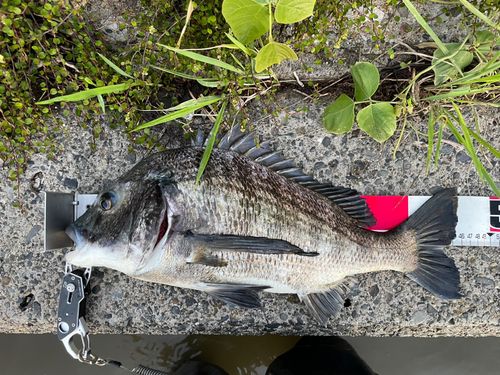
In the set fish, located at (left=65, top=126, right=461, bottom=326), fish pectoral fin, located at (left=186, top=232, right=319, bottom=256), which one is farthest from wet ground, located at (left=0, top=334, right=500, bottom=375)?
fish pectoral fin, located at (left=186, top=232, right=319, bottom=256)

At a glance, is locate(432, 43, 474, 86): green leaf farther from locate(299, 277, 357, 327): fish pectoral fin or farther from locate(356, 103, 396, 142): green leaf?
locate(299, 277, 357, 327): fish pectoral fin

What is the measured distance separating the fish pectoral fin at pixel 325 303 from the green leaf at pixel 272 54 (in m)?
1.39

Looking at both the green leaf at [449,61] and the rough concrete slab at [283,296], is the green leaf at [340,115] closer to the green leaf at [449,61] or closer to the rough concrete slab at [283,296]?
the rough concrete slab at [283,296]

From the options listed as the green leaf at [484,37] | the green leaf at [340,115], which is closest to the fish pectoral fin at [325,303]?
the green leaf at [340,115]

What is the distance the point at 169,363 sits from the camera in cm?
256

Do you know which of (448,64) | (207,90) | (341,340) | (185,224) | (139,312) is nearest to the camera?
(185,224)

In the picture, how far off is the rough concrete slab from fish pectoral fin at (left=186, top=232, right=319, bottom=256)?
1.97 feet

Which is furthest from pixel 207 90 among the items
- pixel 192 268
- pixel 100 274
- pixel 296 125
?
pixel 100 274

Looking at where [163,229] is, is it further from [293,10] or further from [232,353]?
[232,353]

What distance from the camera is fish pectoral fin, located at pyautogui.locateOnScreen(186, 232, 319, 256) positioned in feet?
5.14

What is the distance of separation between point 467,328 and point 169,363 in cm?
235

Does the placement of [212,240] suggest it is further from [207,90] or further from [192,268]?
[207,90]

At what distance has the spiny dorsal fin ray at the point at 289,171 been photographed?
1787 millimetres

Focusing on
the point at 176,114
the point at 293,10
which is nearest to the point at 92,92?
the point at 176,114
